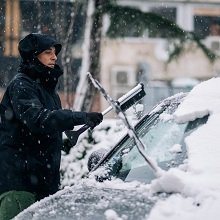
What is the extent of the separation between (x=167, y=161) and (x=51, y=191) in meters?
1.10

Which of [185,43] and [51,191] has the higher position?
[185,43]

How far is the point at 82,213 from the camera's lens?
313cm

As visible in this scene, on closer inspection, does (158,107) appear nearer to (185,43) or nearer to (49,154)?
(49,154)

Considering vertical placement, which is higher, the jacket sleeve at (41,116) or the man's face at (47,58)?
the man's face at (47,58)

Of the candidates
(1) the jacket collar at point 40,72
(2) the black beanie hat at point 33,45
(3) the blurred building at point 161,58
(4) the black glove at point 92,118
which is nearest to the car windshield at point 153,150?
(4) the black glove at point 92,118

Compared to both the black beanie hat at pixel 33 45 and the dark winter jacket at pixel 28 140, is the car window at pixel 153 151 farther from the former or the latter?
the black beanie hat at pixel 33 45

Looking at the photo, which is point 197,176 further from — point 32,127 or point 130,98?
point 32,127

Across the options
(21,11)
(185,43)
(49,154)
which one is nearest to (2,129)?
(49,154)

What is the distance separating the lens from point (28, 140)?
170 inches

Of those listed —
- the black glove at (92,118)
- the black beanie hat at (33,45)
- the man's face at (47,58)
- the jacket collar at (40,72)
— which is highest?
the black beanie hat at (33,45)

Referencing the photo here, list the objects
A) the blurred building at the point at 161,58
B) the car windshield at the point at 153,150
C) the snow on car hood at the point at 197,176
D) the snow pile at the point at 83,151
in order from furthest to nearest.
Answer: the blurred building at the point at 161,58
the snow pile at the point at 83,151
the car windshield at the point at 153,150
the snow on car hood at the point at 197,176

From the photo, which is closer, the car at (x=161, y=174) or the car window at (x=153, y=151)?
the car at (x=161, y=174)

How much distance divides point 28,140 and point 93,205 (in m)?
1.21

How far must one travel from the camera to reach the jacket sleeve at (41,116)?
13.3 ft
